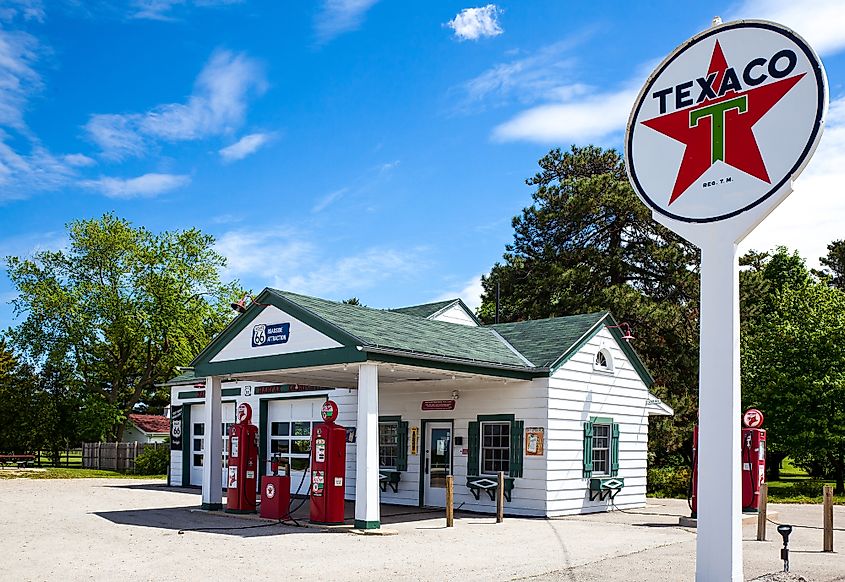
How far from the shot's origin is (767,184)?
7.71m

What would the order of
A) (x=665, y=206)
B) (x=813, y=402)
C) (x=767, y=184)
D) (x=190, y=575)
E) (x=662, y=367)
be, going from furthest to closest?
(x=662, y=367) < (x=813, y=402) < (x=190, y=575) < (x=665, y=206) < (x=767, y=184)

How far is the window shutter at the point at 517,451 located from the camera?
17.8 meters

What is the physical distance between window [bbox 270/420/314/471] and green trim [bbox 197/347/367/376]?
475 centimetres

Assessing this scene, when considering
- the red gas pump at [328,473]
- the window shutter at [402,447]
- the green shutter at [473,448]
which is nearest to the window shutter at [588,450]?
the green shutter at [473,448]

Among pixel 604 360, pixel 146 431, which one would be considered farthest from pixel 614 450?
pixel 146 431

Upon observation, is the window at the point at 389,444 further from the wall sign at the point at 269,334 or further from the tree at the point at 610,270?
the tree at the point at 610,270

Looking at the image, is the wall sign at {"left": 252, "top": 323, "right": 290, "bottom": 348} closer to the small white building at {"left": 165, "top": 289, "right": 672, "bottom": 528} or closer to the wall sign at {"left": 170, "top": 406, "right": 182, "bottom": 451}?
the small white building at {"left": 165, "top": 289, "right": 672, "bottom": 528}

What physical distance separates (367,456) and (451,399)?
5284mm

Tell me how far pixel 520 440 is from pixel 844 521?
719cm

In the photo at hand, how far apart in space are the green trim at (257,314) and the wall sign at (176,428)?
28.7 feet

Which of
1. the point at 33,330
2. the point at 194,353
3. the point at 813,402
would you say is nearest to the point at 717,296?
the point at 813,402

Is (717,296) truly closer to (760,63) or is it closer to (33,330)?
(760,63)

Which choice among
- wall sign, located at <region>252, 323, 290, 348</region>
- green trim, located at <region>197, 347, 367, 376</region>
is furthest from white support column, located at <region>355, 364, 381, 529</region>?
wall sign, located at <region>252, 323, 290, 348</region>

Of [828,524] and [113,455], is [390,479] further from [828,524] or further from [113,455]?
[113,455]
